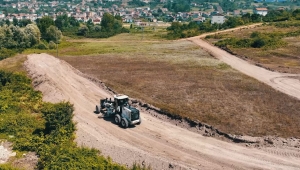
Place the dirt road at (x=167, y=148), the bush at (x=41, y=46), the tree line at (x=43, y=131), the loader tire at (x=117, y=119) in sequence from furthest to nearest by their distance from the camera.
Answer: the bush at (x=41, y=46) < the loader tire at (x=117, y=119) < the dirt road at (x=167, y=148) < the tree line at (x=43, y=131)

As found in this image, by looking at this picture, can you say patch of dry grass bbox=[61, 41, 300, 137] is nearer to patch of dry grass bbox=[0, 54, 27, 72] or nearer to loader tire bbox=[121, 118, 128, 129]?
loader tire bbox=[121, 118, 128, 129]

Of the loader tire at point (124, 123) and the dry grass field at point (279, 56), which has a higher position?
the dry grass field at point (279, 56)

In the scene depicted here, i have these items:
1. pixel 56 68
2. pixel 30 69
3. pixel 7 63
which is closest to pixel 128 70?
pixel 56 68

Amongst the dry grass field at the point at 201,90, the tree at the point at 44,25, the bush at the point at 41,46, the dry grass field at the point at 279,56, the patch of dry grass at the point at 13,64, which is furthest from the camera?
the tree at the point at 44,25

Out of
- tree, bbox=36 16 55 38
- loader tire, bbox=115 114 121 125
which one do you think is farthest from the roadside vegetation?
tree, bbox=36 16 55 38

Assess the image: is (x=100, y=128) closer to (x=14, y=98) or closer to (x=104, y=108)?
(x=104, y=108)

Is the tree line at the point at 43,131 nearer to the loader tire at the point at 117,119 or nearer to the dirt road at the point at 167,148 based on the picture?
the dirt road at the point at 167,148

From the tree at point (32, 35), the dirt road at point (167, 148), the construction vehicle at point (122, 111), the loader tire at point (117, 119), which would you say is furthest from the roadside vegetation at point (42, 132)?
the tree at point (32, 35)
